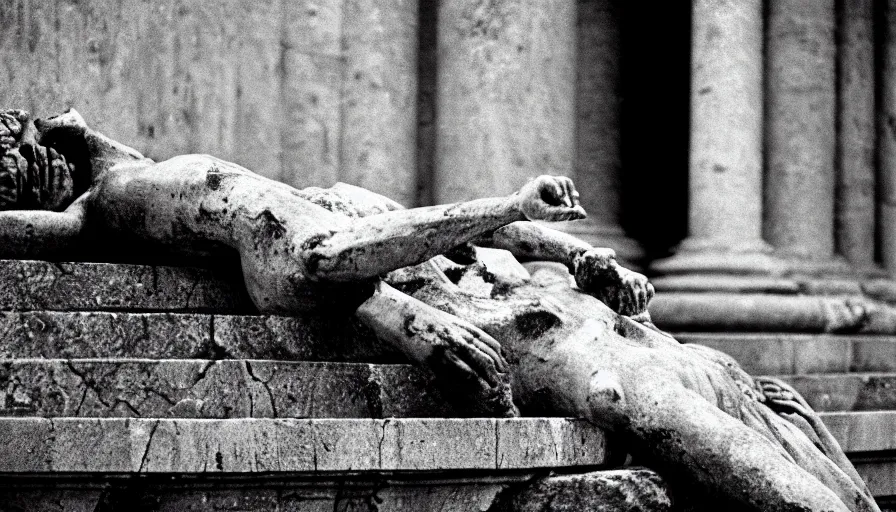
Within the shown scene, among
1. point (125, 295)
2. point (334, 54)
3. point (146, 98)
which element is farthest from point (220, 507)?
point (334, 54)

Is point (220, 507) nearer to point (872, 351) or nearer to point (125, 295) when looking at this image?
point (125, 295)

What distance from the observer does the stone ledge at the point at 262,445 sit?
3.68 metres

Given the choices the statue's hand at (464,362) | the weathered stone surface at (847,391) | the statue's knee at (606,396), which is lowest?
the weathered stone surface at (847,391)

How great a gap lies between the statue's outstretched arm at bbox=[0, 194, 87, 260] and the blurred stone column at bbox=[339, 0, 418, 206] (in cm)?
290

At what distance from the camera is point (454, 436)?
406 cm

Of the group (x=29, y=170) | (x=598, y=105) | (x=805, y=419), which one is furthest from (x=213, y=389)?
(x=598, y=105)

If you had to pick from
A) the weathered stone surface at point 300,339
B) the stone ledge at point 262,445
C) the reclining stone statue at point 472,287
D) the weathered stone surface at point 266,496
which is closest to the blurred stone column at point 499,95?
the reclining stone statue at point 472,287

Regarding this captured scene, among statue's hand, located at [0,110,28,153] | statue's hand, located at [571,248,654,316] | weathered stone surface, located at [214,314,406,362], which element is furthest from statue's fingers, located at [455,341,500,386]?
statue's hand, located at [0,110,28,153]

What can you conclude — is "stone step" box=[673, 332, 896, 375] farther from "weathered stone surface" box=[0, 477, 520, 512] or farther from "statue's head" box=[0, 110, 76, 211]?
"statue's head" box=[0, 110, 76, 211]

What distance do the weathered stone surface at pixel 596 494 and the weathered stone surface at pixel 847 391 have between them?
301 centimetres

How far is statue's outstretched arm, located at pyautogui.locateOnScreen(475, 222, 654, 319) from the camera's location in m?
5.17

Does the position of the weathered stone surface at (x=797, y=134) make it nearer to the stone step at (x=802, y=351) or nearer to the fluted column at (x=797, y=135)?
the fluted column at (x=797, y=135)

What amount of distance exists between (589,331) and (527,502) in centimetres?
91

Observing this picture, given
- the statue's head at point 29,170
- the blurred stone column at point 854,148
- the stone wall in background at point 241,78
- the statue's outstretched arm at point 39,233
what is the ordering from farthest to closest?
the blurred stone column at point 854,148
the stone wall in background at point 241,78
the statue's head at point 29,170
the statue's outstretched arm at point 39,233
